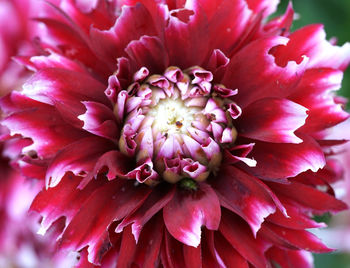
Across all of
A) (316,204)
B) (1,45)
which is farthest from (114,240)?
(1,45)

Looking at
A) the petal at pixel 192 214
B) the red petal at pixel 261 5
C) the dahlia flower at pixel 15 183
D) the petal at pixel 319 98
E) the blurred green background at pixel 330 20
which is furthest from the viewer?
the blurred green background at pixel 330 20

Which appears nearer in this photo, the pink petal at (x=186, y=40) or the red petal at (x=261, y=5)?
the pink petal at (x=186, y=40)

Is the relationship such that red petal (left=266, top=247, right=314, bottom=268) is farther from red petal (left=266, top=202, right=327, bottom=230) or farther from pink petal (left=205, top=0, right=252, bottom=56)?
pink petal (left=205, top=0, right=252, bottom=56)

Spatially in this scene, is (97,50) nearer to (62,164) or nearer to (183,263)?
(62,164)

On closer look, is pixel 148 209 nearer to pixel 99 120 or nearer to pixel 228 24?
pixel 99 120

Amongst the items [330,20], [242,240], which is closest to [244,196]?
[242,240]

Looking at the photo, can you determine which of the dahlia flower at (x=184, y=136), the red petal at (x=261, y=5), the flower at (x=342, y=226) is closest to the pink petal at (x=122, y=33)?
the dahlia flower at (x=184, y=136)

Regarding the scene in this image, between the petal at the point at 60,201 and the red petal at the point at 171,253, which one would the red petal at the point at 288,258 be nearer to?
the red petal at the point at 171,253
